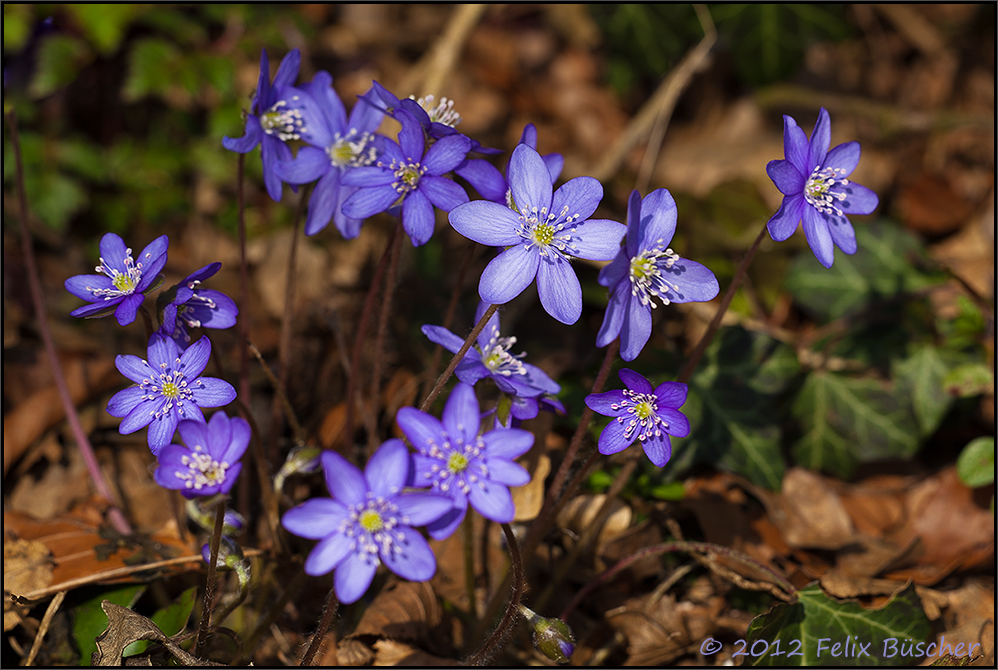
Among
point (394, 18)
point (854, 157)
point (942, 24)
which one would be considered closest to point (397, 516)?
point (854, 157)

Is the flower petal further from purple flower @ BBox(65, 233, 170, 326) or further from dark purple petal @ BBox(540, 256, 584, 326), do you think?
purple flower @ BBox(65, 233, 170, 326)

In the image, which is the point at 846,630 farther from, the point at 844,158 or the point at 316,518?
the point at 316,518

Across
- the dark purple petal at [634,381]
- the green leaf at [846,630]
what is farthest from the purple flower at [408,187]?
the green leaf at [846,630]

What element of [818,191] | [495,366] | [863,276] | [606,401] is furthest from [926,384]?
[495,366]

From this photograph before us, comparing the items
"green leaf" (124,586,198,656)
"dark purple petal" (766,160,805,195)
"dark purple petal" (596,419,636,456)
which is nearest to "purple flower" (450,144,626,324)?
"dark purple petal" (596,419,636,456)

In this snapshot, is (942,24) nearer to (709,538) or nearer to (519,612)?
(709,538)

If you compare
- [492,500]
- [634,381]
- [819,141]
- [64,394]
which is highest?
[819,141]
